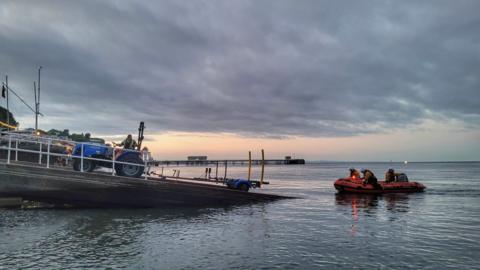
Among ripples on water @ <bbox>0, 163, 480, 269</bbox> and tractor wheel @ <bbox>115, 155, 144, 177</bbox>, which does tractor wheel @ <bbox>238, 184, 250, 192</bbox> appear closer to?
ripples on water @ <bbox>0, 163, 480, 269</bbox>

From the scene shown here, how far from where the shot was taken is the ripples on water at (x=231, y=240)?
34.7 feet

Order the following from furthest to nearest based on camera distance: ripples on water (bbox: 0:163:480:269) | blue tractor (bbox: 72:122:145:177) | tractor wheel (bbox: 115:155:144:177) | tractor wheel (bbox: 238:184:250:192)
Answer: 1. tractor wheel (bbox: 238:184:250:192)
2. tractor wheel (bbox: 115:155:144:177)
3. blue tractor (bbox: 72:122:145:177)
4. ripples on water (bbox: 0:163:480:269)

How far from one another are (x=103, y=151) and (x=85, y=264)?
1093 cm

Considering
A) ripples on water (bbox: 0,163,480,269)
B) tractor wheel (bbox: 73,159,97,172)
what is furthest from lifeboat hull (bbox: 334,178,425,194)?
tractor wheel (bbox: 73,159,97,172)

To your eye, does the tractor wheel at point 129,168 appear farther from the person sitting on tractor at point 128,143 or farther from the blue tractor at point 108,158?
the person sitting on tractor at point 128,143

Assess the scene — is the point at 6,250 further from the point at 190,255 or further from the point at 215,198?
the point at 215,198

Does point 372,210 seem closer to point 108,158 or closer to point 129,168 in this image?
point 129,168

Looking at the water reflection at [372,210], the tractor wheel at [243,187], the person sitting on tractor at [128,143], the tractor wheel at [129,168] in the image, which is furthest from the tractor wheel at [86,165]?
the water reflection at [372,210]

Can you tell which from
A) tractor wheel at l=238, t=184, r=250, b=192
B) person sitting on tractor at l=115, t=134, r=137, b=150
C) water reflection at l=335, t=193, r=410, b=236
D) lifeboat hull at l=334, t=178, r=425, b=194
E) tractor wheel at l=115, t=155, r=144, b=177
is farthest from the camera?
lifeboat hull at l=334, t=178, r=425, b=194

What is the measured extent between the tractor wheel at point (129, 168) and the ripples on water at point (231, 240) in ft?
7.77

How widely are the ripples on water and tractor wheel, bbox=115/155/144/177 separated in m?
2.37

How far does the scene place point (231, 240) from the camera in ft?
43.9

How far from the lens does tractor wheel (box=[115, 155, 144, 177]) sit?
65.9 ft

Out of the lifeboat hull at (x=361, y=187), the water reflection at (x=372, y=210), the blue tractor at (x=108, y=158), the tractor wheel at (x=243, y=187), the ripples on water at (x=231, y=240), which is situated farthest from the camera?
the lifeboat hull at (x=361, y=187)
